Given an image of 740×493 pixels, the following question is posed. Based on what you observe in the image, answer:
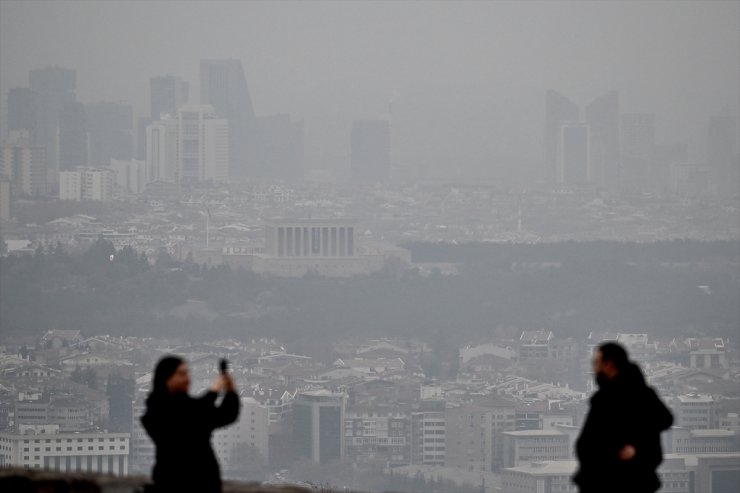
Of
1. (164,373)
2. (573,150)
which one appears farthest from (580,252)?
(164,373)

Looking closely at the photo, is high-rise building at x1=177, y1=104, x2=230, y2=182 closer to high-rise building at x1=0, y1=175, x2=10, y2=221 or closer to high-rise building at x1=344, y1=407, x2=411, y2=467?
high-rise building at x1=0, y1=175, x2=10, y2=221

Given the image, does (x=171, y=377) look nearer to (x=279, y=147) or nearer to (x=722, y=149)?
(x=722, y=149)

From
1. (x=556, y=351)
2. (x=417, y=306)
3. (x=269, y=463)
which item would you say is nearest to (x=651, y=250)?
(x=417, y=306)

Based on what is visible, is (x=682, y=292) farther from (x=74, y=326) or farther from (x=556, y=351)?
(x=74, y=326)

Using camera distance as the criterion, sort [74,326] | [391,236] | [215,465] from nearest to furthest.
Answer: [215,465], [74,326], [391,236]

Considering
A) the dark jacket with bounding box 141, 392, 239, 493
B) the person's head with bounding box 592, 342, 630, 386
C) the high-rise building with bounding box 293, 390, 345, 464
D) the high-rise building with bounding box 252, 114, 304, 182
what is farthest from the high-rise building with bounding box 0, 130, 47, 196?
the person's head with bounding box 592, 342, 630, 386

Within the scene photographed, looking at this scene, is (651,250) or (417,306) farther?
(651,250)

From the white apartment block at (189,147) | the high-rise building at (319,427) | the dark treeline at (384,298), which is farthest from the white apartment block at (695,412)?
the white apartment block at (189,147)
